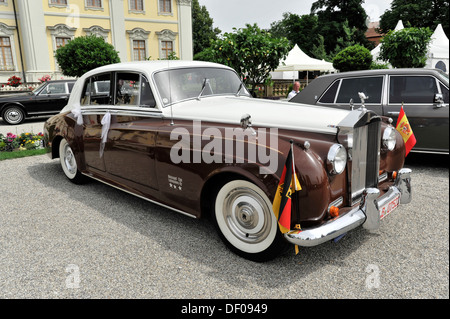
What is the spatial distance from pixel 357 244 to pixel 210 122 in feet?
6.03

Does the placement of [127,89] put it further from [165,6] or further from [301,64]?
[165,6]

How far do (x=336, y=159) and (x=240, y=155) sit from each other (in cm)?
76

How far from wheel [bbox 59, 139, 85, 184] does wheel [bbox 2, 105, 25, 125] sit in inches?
369

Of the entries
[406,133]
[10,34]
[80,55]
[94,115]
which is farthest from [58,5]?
[406,133]

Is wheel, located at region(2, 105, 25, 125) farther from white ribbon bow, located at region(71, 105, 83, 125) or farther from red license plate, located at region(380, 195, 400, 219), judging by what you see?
red license plate, located at region(380, 195, 400, 219)

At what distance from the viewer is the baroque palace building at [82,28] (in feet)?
87.5

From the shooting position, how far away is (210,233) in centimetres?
365

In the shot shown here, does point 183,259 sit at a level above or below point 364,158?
below

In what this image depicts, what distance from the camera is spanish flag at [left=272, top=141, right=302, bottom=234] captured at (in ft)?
7.97

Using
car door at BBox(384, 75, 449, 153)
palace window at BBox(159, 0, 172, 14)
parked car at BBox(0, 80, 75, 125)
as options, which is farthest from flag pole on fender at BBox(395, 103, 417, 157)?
palace window at BBox(159, 0, 172, 14)

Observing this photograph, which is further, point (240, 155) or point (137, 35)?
point (137, 35)

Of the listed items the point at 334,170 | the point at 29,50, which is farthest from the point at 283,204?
the point at 29,50

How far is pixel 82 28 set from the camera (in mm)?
29141
